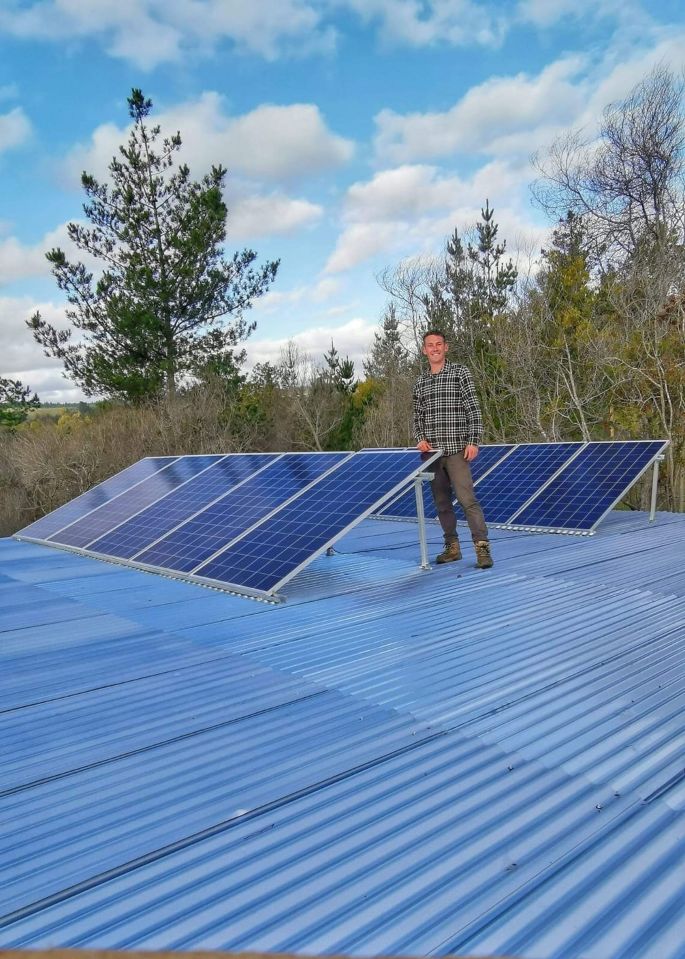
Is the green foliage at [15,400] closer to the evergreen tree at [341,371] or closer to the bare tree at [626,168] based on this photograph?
the evergreen tree at [341,371]

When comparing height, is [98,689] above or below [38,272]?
below

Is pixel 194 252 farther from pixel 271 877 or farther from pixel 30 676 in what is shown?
pixel 271 877

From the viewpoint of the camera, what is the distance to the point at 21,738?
2.95 meters

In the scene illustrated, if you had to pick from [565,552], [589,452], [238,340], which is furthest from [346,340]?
[565,552]

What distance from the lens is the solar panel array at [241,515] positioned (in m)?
5.49

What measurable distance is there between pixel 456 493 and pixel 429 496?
382cm

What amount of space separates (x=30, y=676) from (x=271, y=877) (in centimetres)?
240

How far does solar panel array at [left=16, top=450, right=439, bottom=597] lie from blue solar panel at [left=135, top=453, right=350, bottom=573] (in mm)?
14

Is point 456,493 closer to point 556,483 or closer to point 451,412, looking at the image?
point 451,412

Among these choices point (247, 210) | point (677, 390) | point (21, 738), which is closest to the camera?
point (21, 738)

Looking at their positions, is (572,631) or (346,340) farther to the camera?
(346,340)

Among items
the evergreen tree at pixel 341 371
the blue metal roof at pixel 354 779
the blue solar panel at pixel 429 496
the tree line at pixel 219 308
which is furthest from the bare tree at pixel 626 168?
the blue metal roof at pixel 354 779

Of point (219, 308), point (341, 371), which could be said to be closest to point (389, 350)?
point (341, 371)

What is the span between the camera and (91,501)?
970cm
